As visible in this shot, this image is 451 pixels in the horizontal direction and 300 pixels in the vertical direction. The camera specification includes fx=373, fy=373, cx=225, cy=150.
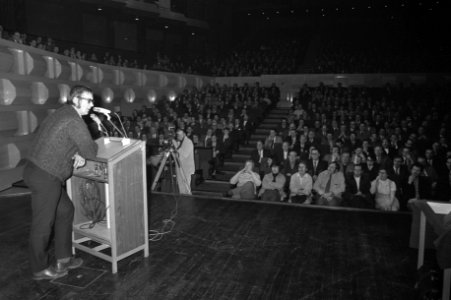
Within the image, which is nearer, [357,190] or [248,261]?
[248,261]

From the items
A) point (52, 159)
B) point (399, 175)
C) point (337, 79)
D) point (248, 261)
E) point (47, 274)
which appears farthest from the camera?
point (337, 79)

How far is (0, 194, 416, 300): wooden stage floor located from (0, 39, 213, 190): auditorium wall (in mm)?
2490

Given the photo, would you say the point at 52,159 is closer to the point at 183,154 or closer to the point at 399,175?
the point at 183,154

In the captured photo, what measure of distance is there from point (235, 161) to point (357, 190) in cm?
311

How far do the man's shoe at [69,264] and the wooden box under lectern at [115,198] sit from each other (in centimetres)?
10

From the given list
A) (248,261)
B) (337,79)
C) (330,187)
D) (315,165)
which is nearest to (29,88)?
(315,165)

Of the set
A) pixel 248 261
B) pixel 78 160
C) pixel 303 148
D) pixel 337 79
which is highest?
pixel 337 79

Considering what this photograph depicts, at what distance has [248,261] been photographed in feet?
9.61

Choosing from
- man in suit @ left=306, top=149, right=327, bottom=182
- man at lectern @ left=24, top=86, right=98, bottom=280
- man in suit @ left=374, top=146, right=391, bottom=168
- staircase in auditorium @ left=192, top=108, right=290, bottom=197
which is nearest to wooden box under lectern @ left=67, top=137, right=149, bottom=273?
man at lectern @ left=24, top=86, right=98, bottom=280

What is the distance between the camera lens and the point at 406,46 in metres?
16.5

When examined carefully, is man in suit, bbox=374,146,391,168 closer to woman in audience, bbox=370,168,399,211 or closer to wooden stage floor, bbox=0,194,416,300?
woman in audience, bbox=370,168,399,211

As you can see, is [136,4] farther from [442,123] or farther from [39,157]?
[39,157]

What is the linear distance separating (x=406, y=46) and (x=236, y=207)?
15.3 m

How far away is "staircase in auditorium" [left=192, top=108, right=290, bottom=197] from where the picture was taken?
20.8 feet
